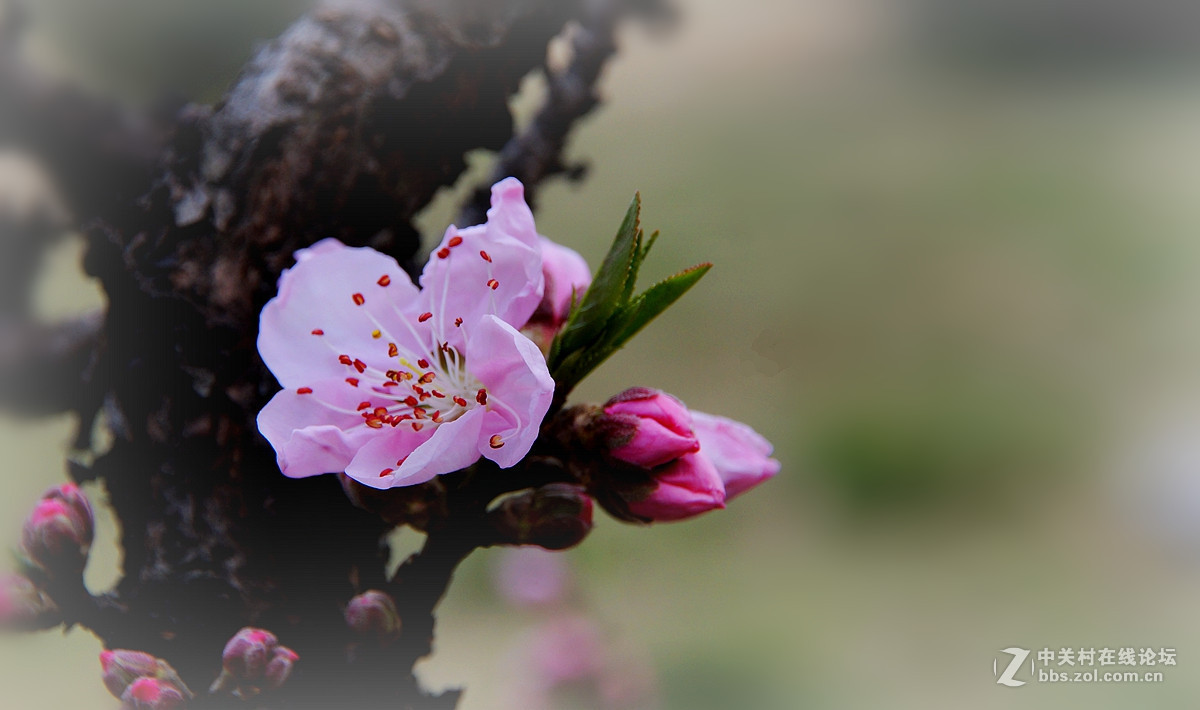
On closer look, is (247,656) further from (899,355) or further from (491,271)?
(899,355)

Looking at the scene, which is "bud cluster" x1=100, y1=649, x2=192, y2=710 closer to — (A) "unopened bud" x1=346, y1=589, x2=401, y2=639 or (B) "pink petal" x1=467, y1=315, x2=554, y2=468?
(A) "unopened bud" x1=346, y1=589, x2=401, y2=639

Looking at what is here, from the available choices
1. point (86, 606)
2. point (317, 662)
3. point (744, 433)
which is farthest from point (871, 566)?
point (86, 606)

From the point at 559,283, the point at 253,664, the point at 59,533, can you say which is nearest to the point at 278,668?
the point at 253,664

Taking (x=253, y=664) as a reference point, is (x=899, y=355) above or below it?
above

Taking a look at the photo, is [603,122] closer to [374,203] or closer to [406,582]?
[374,203]

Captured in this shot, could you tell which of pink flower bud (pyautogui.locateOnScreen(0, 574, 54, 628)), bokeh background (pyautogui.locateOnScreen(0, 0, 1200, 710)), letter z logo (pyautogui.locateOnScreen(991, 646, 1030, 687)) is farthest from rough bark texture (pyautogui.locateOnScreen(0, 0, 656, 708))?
letter z logo (pyautogui.locateOnScreen(991, 646, 1030, 687))

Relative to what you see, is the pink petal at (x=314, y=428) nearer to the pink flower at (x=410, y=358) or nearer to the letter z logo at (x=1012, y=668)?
the pink flower at (x=410, y=358)
